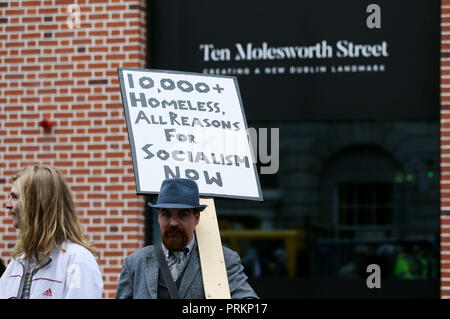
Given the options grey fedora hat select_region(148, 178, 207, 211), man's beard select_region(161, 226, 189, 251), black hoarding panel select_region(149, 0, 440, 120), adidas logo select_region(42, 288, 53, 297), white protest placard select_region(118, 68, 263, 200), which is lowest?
adidas logo select_region(42, 288, 53, 297)

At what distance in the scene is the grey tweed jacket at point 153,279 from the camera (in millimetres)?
4539

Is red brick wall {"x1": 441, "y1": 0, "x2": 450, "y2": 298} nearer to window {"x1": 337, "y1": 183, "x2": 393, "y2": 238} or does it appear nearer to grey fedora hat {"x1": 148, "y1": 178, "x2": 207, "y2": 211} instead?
window {"x1": 337, "y1": 183, "x2": 393, "y2": 238}

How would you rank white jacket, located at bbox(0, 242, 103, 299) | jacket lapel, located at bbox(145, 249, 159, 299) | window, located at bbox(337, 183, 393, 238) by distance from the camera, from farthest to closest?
window, located at bbox(337, 183, 393, 238) < jacket lapel, located at bbox(145, 249, 159, 299) < white jacket, located at bbox(0, 242, 103, 299)

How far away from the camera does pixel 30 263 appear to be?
430 cm

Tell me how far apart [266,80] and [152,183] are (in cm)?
414

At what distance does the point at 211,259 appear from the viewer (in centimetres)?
468

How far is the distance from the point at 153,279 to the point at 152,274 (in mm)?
30

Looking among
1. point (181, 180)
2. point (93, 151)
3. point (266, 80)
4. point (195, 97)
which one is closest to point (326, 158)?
point (266, 80)

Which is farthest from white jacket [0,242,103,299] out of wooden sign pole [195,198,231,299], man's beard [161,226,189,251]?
wooden sign pole [195,198,231,299]

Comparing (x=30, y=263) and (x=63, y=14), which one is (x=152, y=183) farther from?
(x=63, y=14)

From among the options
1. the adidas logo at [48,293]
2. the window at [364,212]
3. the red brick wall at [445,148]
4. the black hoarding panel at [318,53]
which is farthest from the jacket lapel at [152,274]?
the window at [364,212]

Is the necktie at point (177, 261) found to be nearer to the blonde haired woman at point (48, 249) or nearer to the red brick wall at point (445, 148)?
the blonde haired woman at point (48, 249)

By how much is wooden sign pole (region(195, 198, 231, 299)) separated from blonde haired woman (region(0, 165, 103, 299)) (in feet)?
1.88

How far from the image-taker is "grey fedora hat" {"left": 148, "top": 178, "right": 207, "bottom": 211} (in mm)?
4594
